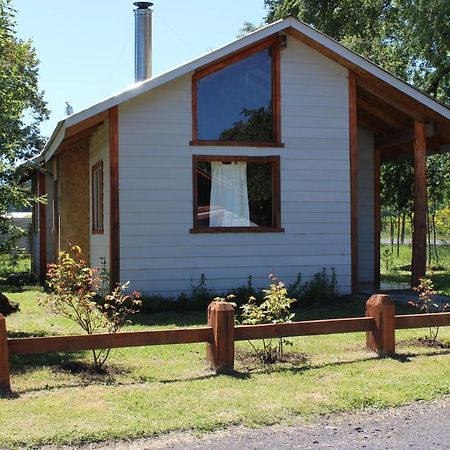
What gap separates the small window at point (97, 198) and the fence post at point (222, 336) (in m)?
6.38

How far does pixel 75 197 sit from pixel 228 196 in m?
4.56

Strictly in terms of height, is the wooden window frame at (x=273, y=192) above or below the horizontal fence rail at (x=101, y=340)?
above

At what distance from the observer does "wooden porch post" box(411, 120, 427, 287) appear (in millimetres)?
12445

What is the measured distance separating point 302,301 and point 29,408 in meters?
7.00

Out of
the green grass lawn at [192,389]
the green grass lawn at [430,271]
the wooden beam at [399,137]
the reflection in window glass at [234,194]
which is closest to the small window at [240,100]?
the reflection in window glass at [234,194]

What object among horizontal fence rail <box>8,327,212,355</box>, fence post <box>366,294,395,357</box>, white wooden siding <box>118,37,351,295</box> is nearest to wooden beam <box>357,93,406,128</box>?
white wooden siding <box>118,37,351,295</box>

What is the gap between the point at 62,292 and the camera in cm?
667

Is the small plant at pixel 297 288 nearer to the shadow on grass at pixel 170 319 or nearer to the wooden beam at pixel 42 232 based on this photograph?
the shadow on grass at pixel 170 319

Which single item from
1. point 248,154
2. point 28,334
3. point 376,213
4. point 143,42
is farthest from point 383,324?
point 143,42

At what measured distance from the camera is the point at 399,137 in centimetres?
1361

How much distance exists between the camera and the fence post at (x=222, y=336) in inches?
247

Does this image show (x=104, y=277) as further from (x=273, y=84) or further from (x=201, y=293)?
(x=273, y=84)

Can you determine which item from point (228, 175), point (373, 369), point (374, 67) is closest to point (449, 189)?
point (374, 67)

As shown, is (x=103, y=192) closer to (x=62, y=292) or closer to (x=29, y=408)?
(x=62, y=292)
